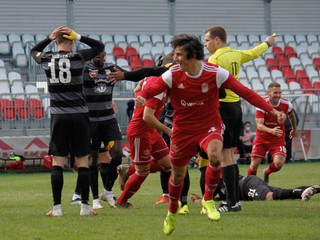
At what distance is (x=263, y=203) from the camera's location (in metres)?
12.5

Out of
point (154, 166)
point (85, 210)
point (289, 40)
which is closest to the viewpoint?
point (85, 210)

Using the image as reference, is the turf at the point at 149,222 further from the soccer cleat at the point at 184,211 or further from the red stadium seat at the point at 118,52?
the red stadium seat at the point at 118,52

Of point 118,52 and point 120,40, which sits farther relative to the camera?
point 120,40

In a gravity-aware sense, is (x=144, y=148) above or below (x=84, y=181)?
above

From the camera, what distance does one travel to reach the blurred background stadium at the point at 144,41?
2412cm

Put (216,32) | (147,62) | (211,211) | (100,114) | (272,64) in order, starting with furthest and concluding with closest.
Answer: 1. (272,64)
2. (147,62)
3. (100,114)
4. (216,32)
5. (211,211)

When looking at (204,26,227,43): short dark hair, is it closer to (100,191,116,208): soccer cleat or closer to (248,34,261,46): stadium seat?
(100,191,116,208): soccer cleat

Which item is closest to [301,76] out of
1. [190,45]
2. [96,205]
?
[96,205]

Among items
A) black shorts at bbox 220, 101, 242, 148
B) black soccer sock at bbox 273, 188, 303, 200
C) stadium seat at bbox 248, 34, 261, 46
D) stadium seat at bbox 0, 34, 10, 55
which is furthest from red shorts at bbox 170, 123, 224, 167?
stadium seat at bbox 248, 34, 261, 46

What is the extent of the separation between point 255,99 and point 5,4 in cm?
2392

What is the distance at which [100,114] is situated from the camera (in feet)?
41.3

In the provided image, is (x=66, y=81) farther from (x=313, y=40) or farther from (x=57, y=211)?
(x=313, y=40)

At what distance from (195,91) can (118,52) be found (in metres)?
20.9

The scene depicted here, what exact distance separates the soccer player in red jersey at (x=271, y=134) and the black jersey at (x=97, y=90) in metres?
3.18
